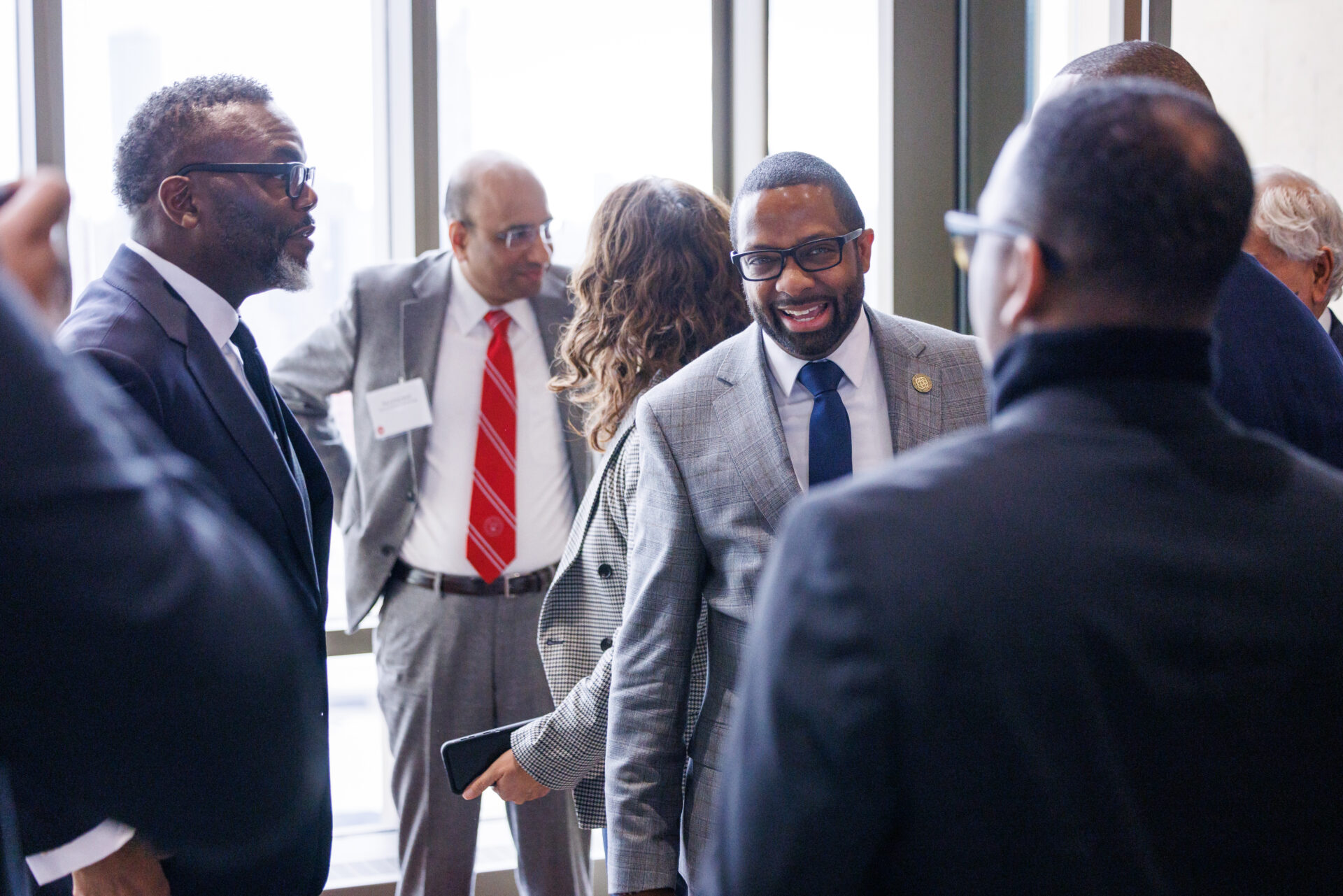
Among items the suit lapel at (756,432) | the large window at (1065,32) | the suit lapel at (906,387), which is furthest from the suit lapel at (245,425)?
the large window at (1065,32)

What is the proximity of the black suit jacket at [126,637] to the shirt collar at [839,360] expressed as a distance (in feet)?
3.57

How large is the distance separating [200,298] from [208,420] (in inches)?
13.7

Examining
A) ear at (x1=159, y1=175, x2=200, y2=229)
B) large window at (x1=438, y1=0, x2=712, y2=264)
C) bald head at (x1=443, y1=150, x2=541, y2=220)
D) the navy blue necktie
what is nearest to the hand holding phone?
the navy blue necktie

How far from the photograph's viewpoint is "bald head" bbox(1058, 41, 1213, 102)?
159cm

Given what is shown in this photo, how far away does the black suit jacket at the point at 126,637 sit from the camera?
0.68 meters

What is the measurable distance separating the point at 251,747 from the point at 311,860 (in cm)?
103

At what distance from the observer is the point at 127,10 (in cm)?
350

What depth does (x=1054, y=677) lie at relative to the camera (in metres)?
0.73

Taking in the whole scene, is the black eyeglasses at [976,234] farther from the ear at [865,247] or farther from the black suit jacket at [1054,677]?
the ear at [865,247]

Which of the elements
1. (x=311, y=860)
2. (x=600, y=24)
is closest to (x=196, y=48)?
(x=600, y=24)

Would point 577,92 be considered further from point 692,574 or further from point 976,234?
point 976,234

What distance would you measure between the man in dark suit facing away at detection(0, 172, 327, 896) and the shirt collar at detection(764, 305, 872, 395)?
110cm

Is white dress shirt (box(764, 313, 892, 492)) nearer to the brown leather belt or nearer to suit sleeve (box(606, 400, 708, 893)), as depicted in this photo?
suit sleeve (box(606, 400, 708, 893))

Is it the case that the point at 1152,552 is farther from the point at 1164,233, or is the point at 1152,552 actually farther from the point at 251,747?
the point at 251,747
